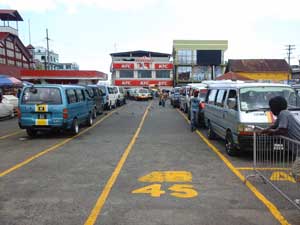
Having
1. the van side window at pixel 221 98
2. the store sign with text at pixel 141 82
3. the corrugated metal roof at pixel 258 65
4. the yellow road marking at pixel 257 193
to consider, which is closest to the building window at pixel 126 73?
the store sign with text at pixel 141 82

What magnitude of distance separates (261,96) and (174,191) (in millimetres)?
4187

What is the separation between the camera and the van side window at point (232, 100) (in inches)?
348

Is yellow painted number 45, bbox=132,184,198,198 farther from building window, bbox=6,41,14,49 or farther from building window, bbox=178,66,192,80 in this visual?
building window, bbox=178,66,192,80

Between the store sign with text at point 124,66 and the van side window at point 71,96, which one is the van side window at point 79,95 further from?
the store sign with text at point 124,66

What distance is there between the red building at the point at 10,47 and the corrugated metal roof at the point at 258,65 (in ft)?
123

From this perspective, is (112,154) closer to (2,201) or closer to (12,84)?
(2,201)

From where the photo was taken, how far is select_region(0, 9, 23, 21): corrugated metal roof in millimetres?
46625

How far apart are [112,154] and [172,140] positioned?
3025mm

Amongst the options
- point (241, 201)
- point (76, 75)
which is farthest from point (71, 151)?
point (76, 75)

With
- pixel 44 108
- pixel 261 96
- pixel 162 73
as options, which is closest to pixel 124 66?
pixel 162 73

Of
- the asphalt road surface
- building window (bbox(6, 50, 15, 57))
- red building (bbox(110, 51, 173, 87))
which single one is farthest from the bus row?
red building (bbox(110, 51, 173, 87))

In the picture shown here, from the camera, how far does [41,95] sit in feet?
39.5

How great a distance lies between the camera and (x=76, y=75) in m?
48.7

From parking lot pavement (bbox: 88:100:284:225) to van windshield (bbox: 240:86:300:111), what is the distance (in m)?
1.65
